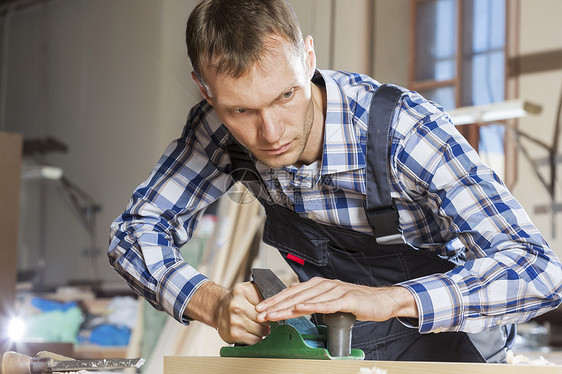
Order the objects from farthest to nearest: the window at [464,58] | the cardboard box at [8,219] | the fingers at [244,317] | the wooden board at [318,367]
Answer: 1. the window at [464,58]
2. the cardboard box at [8,219]
3. the fingers at [244,317]
4. the wooden board at [318,367]

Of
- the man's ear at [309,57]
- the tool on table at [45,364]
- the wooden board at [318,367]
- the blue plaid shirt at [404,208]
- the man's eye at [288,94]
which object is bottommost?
the tool on table at [45,364]

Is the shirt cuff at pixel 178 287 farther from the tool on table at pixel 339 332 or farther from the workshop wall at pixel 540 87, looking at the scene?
the workshop wall at pixel 540 87

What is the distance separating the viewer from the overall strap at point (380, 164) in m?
1.20

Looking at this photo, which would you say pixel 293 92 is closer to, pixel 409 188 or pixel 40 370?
pixel 409 188

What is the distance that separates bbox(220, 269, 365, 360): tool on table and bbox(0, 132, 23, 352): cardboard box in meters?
1.33

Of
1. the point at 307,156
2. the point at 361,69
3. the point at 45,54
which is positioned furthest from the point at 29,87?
the point at 307,156

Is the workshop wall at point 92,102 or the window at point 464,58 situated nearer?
the window at point 464,58

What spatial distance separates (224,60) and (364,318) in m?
0.52

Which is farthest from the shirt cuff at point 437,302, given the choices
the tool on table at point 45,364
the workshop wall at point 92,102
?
the workshop wall at point 92,102

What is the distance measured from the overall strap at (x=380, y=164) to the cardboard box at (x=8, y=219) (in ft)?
4.65

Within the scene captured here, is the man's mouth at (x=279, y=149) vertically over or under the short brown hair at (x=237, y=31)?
under

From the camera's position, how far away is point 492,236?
106 centimetres

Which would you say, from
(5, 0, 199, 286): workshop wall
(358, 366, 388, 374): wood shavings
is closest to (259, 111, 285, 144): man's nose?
(358, 366, 388, 374): wood shavings

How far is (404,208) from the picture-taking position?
125 cm
